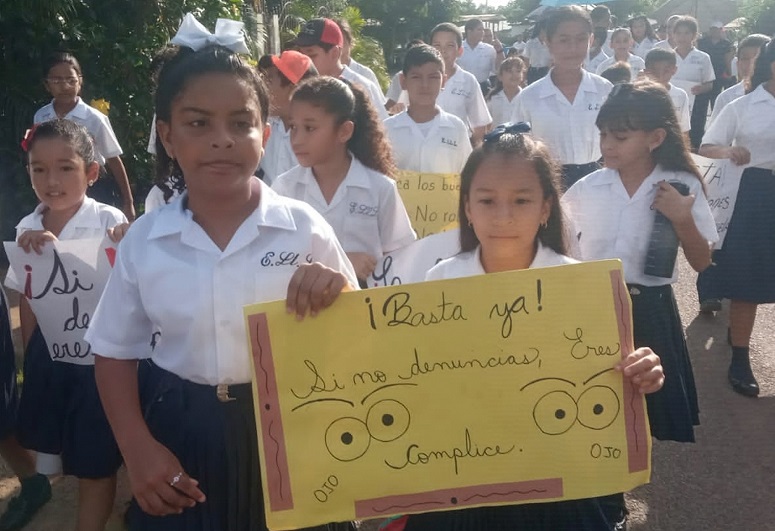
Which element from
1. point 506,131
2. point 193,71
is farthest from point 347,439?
point 506,131

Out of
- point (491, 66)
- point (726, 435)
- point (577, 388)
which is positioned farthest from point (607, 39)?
point (577, 388)

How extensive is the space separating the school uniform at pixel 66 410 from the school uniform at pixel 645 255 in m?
1.77

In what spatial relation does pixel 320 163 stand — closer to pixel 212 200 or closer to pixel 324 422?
pixel 212 200

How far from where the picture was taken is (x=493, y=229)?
2045 mm

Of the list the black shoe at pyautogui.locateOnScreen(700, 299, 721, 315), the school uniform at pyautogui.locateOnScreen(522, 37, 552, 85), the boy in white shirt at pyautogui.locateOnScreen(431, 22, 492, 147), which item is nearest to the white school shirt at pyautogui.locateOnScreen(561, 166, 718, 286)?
the black shoe at pyautogui.locateOnScreen(700, 299, 721, 315)

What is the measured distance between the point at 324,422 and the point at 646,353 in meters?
0.72

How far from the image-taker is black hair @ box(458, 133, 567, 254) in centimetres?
213

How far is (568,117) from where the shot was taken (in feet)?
15.4

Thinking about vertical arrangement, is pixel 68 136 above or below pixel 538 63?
below

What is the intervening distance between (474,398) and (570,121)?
323 cm

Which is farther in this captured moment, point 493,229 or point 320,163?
point 320,163

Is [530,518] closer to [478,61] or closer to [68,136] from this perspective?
[68,136]

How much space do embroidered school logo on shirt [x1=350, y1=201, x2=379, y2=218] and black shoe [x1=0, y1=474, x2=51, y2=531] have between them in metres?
1.65

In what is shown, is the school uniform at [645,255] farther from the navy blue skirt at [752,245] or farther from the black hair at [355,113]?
the navy blue skirt at [752,245]
